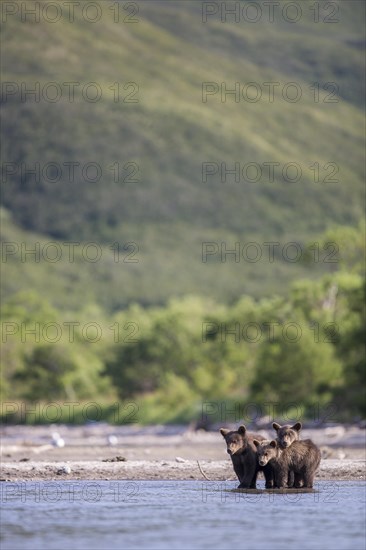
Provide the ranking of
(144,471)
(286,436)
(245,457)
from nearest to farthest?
(286,436) < (245,457) < (144,471)

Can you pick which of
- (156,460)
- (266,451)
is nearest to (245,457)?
(266,451)

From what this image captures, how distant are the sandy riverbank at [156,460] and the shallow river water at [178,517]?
5.49ft

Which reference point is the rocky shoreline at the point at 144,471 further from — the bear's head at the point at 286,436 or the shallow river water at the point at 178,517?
the bear's head at the point at 286,436

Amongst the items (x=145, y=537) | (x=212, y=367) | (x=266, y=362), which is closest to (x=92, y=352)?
(x=212, y=367)

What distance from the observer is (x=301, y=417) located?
5216 centimetres

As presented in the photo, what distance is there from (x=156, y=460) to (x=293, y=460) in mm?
9457

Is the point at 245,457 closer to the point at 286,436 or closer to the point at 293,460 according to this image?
the point at 293,460

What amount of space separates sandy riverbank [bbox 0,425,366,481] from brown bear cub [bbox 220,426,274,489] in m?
1.81

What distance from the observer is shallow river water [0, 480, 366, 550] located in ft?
52.5

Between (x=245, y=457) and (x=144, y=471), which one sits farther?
(x=144, y=471)

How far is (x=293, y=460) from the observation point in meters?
20.3

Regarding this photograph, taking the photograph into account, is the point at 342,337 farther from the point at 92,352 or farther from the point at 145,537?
the point at 92,352

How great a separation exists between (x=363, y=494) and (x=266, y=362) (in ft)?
120

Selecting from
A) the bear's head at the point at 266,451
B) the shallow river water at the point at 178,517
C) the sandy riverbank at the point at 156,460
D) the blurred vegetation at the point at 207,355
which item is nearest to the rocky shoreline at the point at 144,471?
the sandy riverbank at the point at 156,460
